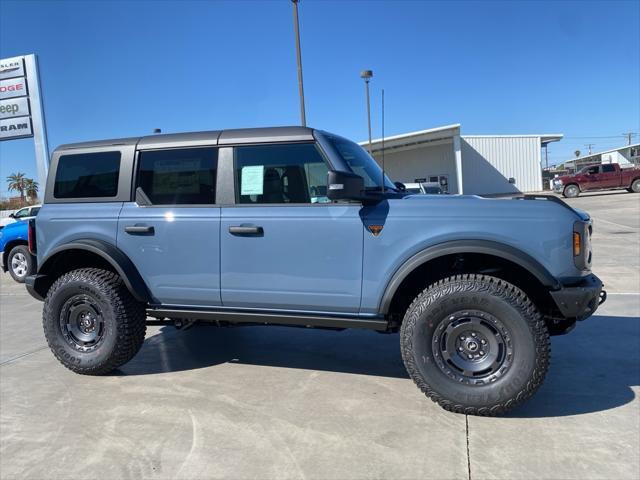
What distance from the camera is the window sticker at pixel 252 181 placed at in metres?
3.88

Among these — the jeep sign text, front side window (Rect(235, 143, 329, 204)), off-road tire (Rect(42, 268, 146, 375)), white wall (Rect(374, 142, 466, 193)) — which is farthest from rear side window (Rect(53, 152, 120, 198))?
white wall (Rect(374, 142, 466, 193))

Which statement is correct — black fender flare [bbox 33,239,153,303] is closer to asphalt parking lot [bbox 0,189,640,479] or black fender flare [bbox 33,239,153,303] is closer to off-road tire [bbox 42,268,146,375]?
off-road tire [bbox 42,268,146,375]

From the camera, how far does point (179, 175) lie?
4113 millimetres

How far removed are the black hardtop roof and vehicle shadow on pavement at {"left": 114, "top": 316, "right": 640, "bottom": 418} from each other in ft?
6.56

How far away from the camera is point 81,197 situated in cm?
439

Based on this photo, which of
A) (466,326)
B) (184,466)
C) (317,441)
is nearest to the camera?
(184,466)

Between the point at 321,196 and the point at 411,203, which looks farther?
the point at 321,196

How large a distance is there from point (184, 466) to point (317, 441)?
2.59 ft

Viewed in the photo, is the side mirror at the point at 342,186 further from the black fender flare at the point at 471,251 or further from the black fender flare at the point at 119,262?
the black fender flare at the point at 119,262

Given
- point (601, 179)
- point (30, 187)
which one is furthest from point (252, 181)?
point (30, 187)

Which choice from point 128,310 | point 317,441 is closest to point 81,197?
point 128,310

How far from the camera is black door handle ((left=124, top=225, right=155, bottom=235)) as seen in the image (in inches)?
159

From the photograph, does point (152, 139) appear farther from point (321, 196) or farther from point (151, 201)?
point (321, 196)

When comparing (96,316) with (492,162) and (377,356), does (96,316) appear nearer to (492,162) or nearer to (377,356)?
(377,356)
